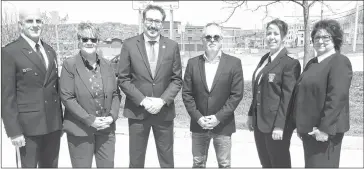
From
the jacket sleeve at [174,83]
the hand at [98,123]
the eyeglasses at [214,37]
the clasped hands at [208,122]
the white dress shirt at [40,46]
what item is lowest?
the clasped hands at [208,122]

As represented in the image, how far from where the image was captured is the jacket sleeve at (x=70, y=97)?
328 cm

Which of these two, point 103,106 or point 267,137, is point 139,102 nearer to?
point 103,106

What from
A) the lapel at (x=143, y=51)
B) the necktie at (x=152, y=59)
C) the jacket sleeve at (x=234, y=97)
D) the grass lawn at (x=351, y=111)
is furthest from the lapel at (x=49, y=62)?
the grass lawn at (x=351, y=111)

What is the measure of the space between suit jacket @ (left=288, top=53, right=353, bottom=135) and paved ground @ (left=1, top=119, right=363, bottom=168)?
6.14ft

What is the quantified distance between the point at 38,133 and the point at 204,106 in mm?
1728

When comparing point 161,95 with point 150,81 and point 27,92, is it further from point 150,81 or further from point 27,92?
point 27,92

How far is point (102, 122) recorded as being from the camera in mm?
3336

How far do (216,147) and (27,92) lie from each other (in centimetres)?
203

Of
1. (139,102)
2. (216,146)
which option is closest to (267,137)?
(216,146)

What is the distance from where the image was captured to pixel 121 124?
280 inches

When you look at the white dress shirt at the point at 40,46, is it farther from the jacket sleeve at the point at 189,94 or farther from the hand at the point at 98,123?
the jacket sleeve at the point at 189,94

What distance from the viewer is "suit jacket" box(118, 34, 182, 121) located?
3607 mm

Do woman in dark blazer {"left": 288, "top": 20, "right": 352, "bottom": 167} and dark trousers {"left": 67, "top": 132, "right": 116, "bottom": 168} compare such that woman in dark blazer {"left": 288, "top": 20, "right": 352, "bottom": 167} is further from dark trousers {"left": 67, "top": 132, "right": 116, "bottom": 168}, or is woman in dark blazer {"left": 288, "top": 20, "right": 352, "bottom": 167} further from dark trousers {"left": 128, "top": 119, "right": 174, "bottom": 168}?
dark trousers {"left": 67, "top": 132, "right": 116, "bottom": 168}

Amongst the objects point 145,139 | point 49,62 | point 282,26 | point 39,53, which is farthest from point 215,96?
point 39,53
